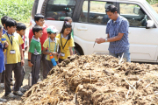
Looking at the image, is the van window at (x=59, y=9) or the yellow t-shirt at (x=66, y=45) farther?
the van window at (x=59, y=9)

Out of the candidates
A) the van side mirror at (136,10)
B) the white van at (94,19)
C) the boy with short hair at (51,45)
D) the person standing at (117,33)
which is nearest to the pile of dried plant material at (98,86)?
the person standing at (117,33)

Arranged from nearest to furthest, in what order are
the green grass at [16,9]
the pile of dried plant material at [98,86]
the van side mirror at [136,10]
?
the pile of dried plant material at [98,86]
the van side mirror at [136,10]
the green grass at [16,9]

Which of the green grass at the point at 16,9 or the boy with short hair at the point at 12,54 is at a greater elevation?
the green grass at the point at 16,9

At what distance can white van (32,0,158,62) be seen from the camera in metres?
6.00

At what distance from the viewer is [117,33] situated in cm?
459

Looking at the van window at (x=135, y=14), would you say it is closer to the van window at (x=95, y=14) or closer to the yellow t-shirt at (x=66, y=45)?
the van window at (x=95, y=14)

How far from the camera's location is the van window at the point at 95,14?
6.04m

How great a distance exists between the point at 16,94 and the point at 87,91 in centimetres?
282

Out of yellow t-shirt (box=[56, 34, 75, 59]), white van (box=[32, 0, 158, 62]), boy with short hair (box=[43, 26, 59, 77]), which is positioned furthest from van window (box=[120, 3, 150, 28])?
boy with short hair (box=[43, 26, 59, 77])

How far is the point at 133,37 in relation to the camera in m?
6.14

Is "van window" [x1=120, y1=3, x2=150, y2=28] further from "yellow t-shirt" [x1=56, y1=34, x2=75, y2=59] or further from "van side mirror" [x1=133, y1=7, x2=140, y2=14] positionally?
"yellow t-shirt" [x1=56, y1=34, x2=75, y2=59]

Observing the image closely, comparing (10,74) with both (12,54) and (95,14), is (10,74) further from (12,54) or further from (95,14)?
(95,14)

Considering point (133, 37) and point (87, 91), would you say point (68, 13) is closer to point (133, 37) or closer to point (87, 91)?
point (133, 37)

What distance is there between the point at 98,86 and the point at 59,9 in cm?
376
